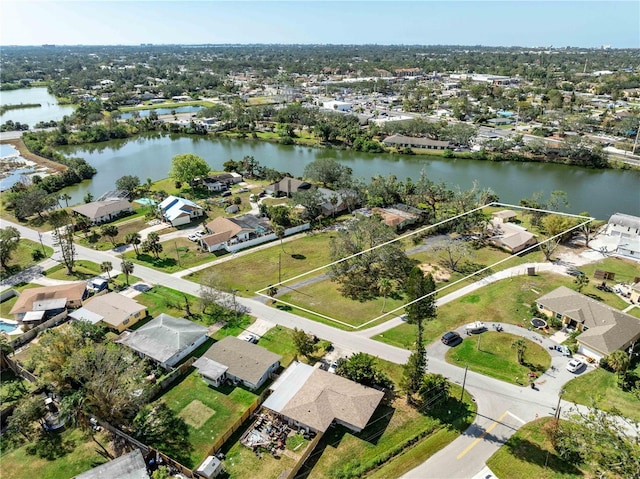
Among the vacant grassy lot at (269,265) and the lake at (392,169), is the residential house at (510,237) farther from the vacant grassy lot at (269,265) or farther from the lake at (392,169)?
the vacant grassy lot at (269,265)

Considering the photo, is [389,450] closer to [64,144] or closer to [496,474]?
[496,474]

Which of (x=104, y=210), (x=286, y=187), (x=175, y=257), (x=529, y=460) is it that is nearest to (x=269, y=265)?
(x=175, y=257)

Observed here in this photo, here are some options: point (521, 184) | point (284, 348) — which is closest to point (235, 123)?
point (521, 184)

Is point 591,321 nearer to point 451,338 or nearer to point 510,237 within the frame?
A: point 451,338

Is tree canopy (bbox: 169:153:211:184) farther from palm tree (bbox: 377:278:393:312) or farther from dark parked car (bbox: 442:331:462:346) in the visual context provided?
dark parked car (bbox: 442:331:462:346)

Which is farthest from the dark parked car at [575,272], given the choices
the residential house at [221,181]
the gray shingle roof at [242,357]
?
the residential house at [221,181]

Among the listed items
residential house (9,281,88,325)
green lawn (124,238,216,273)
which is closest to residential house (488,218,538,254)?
green lawn (124,238,216,273)
